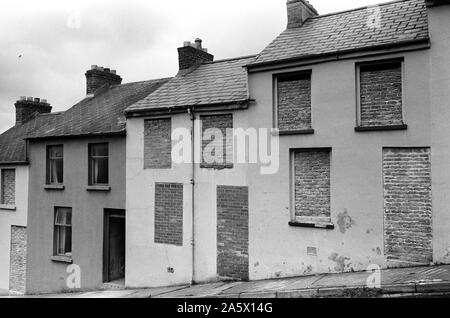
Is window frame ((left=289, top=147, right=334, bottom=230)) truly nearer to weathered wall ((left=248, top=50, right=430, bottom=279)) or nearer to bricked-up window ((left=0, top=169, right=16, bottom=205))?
weathered wall ((left=248, top=50, right=430, bottom=279))

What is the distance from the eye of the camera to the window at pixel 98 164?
14609mm

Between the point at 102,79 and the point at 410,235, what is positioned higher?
the point at 102,79

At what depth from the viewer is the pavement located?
7.02m

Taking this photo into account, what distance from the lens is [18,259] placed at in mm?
17188

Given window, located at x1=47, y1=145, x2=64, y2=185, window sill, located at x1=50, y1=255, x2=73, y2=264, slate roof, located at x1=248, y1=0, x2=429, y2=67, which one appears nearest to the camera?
slate roof, located at x1=248, y1=0, x2=429, y2=67

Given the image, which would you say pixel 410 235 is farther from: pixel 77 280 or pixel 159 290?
pixel 77 280

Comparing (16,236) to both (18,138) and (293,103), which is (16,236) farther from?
(293,103)

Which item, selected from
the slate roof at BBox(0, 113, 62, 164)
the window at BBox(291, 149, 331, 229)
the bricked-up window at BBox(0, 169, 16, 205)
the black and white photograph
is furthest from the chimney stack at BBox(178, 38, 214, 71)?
the bricked-up window at BBox(0, 169, 16, 205)

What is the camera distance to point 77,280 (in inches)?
583

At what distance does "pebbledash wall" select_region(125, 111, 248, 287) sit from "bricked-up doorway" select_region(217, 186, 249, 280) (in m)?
0.03

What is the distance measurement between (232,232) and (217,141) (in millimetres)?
2614

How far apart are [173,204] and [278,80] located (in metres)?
4.84
